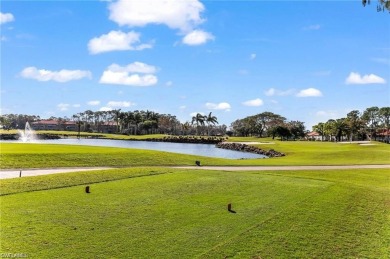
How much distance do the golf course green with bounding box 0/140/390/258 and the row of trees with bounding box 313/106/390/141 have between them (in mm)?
131391

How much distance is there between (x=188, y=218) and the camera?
45.9 ft

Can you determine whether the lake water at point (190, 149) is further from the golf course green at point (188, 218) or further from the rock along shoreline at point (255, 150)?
the golf course green at point (188, 218)

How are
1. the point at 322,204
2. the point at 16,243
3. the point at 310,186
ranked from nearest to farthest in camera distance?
the point at 16,243, the point at 322,204, the point at 310,186

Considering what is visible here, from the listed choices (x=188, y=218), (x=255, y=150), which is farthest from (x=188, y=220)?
(x=255, y=150)

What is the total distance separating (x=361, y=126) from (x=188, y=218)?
151 meters

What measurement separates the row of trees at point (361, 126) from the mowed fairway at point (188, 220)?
132631 mm

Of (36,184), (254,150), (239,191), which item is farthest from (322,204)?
(254,150)

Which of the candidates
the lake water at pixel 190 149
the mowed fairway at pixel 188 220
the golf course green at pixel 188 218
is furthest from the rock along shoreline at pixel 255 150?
the mowed fairway at pixel 188 220

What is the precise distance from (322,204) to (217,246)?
8168 millimetres

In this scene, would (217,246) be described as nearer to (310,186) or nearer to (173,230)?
(173,230)

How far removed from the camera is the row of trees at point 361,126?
477ft

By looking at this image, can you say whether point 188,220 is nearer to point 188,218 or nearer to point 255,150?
point 188,218

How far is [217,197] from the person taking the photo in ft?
58.9

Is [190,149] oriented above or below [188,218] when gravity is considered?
below
